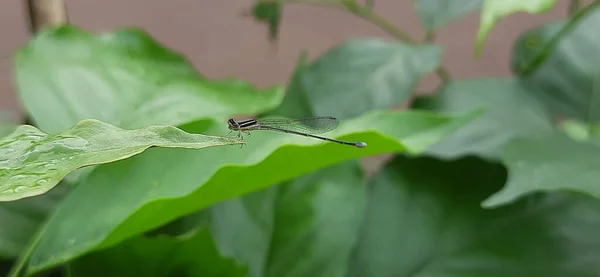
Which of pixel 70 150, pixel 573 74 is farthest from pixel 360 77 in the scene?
pixel 70 150

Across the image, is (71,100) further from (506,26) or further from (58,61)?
(506,26)

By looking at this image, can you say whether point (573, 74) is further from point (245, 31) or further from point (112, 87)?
point (245, 31)

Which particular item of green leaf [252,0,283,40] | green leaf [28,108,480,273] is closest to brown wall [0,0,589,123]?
green leaf [252,0,283,40]

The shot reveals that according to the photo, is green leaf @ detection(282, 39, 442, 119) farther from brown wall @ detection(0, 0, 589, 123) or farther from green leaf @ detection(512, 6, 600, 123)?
brown wall @ detection(0, 0, 589, 123)

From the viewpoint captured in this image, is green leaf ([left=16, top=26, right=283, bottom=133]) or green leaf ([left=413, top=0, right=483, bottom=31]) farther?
green leaf ([left=413, top=0, right=483, bottom=31])

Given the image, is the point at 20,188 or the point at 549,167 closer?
the point at 20,188

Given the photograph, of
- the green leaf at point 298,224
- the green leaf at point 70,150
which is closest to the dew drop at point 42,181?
the green leaf at point 70,150
